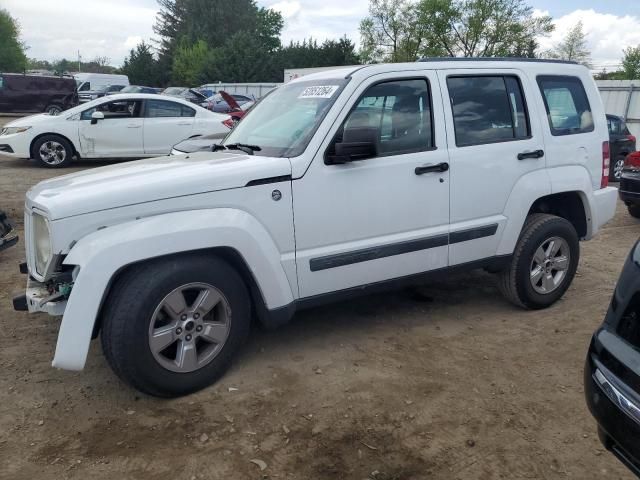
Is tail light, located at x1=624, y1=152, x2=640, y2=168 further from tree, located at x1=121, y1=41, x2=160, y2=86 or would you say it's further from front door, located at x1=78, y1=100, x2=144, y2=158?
tree, located at x1=121, y1=41, x2=160, y2=86

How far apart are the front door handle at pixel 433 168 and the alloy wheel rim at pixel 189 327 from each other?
1623 millimetres

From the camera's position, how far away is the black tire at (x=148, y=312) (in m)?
3.09

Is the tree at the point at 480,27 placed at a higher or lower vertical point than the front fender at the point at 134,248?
higher

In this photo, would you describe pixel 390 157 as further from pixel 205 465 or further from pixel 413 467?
pixel 205 465

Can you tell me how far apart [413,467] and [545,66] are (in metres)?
3.56

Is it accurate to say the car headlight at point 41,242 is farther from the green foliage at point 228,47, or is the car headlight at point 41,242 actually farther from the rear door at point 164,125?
the green foliage at point 228,47

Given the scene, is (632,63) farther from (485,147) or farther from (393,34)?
(485,147)

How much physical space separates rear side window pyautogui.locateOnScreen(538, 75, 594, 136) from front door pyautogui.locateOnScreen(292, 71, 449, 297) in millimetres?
1189

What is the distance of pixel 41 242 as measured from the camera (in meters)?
3.31

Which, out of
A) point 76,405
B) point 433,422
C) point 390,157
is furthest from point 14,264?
point 433,422

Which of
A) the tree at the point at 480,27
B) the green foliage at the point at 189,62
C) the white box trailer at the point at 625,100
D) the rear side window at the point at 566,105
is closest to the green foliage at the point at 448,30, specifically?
the tree at the point at 480,27

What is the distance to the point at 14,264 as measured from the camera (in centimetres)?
580

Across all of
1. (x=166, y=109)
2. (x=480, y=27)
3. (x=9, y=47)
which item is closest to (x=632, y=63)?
(x=480, y=27)

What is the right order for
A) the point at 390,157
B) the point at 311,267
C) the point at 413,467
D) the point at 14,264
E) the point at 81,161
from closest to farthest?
the point at 413,467 → the point at 311,267 → the point at 390,157 → the point at 14,264 → the point at 81,161
